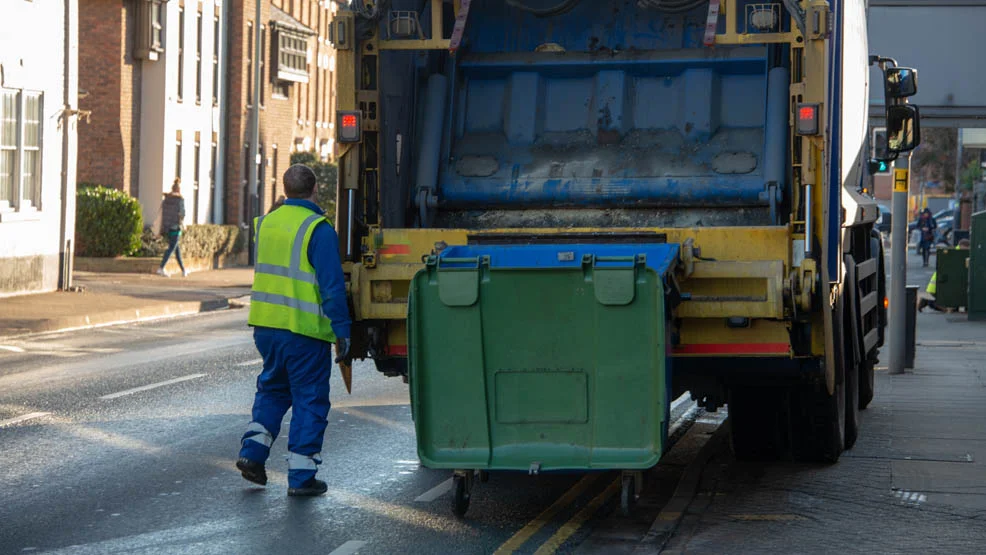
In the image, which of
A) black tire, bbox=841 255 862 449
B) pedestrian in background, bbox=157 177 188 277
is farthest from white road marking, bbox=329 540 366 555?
pedestrian in background, bbox=157 177 188 277

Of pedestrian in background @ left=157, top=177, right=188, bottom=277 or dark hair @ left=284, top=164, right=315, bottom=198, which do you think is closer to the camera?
dark hair @ left=284, top=164, right=315, bottom=198

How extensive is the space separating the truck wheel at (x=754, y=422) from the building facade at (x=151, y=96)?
87.2 feet

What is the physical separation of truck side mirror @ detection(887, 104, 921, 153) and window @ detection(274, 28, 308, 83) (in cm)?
3479

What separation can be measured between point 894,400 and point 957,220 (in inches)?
1620

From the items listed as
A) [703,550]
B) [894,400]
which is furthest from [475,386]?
[894,400]

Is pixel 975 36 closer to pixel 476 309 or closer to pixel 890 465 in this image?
pixel 890 465

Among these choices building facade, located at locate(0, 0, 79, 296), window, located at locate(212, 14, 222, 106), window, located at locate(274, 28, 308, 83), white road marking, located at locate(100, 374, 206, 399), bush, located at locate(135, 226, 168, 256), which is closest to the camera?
white road marking, located at locate(100, 374, 206, 399)

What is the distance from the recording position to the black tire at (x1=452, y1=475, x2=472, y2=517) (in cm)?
771

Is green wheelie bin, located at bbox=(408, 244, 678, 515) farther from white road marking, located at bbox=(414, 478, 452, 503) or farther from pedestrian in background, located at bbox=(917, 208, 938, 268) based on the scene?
pedestrian in background, located at bbox=(917, 208, 938, 268)

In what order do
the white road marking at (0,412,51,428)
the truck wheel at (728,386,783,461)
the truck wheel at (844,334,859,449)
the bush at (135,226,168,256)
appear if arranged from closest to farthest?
1. the truck wheel at (728,386,783,461)
2. the truck wheel at (844,334,859,449)
3. the white road marking at (0,412,51,428)
4. the bush at (135,226,168,256)

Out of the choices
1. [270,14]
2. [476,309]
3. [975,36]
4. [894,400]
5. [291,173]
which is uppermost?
[270,14]

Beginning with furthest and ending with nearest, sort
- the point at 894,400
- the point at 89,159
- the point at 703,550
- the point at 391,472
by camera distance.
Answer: the point at 89,159, the point at 894,400, the point at 391,472, the point at 703,550

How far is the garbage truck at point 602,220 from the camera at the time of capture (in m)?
7.38

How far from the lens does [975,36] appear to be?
65.0ft
